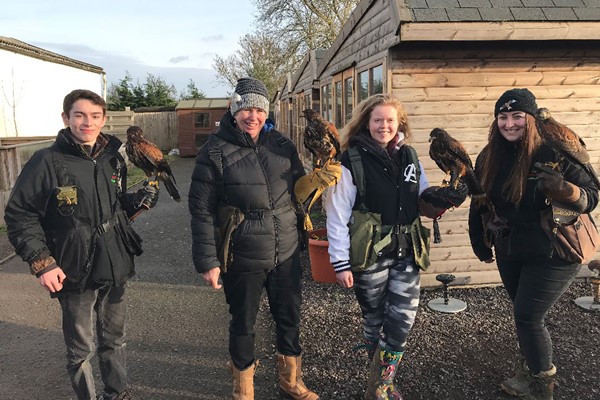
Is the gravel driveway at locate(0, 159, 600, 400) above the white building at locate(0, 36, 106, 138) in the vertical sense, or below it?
below

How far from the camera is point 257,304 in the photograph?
9.71 ft

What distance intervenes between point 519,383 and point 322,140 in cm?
224

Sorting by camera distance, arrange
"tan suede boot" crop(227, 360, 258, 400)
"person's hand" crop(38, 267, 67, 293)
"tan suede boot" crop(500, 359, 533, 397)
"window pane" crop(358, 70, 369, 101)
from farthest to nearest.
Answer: "window pane" crop(358, 70, 369, 101)
"tan suede boot" crop(500, 359, 533, 397)
"tan suede boot" crop(227, 360, 258, 400)
"person's hand" crop(38, 267, 67, 293)

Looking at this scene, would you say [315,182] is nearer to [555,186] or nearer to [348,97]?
[555,186]

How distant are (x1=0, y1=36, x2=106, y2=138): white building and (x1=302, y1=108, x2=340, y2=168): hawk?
14.8 m

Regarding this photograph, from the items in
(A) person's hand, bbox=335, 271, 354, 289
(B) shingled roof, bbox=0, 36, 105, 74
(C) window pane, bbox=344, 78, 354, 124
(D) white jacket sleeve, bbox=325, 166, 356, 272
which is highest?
(B) shingled roof, bbox=0, 36, 105, 74

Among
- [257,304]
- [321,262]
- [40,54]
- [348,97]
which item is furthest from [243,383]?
[40,54]

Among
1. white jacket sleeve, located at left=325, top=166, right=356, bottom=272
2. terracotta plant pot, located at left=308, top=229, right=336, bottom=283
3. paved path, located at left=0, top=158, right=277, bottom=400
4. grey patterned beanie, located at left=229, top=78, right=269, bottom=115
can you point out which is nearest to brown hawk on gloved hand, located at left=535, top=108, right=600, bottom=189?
white jacket sleeve, located at left=325, top=166, right=356, bottom=272

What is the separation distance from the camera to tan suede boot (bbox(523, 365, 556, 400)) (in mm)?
2896

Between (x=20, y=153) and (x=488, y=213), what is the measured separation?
338 inches

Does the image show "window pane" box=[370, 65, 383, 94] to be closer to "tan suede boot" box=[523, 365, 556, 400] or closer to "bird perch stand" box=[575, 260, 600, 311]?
"bird perch stand" box=[575, 260, 600, 311]

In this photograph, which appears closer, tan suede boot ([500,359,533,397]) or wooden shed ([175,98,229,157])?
tan suede boot ([500,359,533,397])

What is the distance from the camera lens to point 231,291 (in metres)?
2.91

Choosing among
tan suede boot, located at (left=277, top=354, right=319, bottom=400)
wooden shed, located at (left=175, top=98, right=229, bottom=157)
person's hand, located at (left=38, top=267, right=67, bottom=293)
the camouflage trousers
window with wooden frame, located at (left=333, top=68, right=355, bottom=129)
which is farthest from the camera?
wooden shed, located at (left=175, top=98, right=229, bottom=157)
